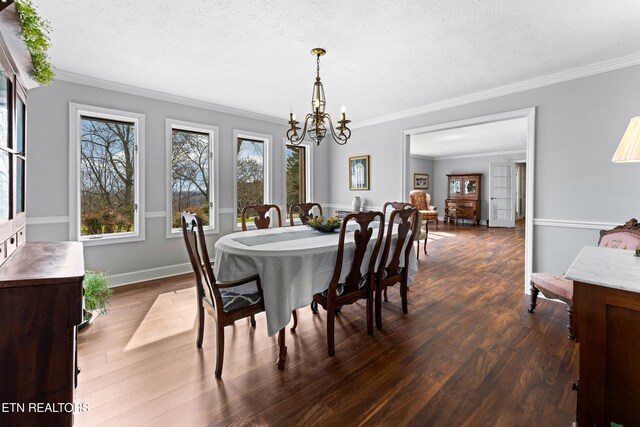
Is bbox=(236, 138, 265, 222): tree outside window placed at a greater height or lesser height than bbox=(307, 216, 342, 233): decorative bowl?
greater

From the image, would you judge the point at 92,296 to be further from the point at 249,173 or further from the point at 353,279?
the point at 249,173

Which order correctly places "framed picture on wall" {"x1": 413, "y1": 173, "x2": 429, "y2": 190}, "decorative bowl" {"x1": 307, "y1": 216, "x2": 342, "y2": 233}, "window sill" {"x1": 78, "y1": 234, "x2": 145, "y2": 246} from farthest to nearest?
1. "framed picture on wall" {"x1": 413, "y1": 173, "x2": 429, "y2": 190}
2. "window sill" {"x1": 78, "y1": 234, "x2": 145, "y2": 246}
3. "decorative bowl" {"x1": 307, "y1": 216, "x2": 342, "y2": 233}

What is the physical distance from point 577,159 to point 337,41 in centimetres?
279

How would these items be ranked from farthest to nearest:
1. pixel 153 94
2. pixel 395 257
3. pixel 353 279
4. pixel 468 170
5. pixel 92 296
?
pixel 468 170, pixel 153 94, pixel 395 257, pixel 92 296, pixel 353 279

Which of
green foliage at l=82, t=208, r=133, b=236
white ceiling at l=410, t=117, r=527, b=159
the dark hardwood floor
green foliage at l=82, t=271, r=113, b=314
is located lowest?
the dark hardwood floor

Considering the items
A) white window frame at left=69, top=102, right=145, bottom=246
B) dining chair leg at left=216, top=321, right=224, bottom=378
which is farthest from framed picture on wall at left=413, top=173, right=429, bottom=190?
dining chair leg at left=216, top=321, right=224, bottom=378

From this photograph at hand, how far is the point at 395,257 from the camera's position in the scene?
2773mm

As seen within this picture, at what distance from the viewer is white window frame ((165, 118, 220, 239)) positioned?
4082mm

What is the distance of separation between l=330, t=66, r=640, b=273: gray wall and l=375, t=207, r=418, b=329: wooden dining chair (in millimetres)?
1761

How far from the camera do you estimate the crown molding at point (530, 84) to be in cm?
294

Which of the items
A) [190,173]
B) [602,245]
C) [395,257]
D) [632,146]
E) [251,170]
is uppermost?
[251,170]

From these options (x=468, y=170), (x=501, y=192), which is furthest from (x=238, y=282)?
(x=468, y=170)

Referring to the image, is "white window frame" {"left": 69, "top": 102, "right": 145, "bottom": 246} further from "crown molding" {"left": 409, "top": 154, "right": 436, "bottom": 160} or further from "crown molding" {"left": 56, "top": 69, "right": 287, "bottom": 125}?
"crown molding" {"left": 409, "top": 154, "right": 436, "bottom": 160}

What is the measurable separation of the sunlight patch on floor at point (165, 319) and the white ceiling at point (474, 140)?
480 cm
